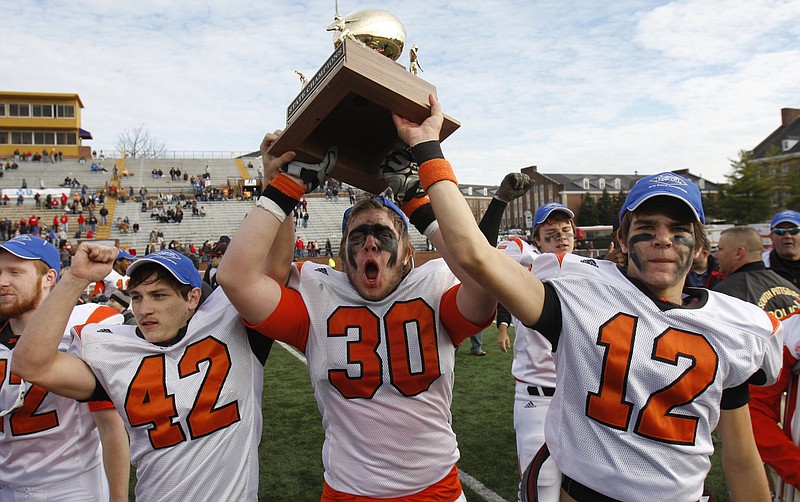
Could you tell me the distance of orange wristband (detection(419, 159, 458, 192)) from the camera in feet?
6.15

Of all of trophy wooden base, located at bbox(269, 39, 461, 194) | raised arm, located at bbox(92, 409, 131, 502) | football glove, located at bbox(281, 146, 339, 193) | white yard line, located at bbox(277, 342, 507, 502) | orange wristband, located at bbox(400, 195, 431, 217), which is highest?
trophy wooden base, located at bbox(269, 39, 461, 194)

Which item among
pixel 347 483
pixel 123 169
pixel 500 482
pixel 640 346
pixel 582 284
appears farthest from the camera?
pixel 123 169

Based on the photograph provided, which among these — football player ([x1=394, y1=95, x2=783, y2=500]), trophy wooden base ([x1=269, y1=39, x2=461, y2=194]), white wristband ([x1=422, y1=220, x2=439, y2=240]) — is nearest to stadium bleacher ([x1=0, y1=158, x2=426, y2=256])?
trophy wooden base ([x1=269, y1=39, x2=461, y2=194])

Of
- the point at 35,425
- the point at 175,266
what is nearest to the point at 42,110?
the point at 35,425

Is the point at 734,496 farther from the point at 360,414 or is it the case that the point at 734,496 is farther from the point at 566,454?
the point at 360,414

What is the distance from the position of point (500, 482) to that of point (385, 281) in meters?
3.04

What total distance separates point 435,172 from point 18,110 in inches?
2358

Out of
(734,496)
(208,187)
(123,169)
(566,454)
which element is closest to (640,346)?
(566,454)

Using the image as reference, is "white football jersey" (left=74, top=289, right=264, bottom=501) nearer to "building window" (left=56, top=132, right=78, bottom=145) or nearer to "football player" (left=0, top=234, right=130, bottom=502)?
"football player" (left=0, top=234, right=130, bottom=502)

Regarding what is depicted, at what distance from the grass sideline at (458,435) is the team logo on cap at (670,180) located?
3.10 meters

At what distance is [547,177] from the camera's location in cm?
6781

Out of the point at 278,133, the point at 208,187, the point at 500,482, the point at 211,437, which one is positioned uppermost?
the point at 208,187

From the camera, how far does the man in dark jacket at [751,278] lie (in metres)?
3.74

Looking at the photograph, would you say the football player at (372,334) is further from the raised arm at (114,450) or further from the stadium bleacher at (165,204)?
the stadium bleacher at (165,204)
